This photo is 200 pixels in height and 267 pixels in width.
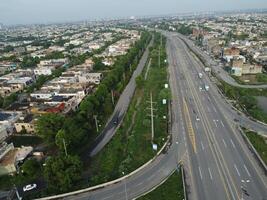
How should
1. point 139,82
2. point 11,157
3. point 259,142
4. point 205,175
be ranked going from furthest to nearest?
1. point 139,82
2. point 259,142
3. point 11,157
4. point 205,175

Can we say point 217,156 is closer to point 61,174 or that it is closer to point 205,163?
point 205,163

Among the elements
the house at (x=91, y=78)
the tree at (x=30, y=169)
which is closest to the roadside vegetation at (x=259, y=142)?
the tree at (x=30, y=169)

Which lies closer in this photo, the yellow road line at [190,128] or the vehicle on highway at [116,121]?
the yellow road line at [190,128]

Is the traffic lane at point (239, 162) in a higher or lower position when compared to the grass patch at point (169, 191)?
higher

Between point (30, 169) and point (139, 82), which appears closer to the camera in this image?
point (30, 169)

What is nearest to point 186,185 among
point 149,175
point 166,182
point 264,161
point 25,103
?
point 166,182

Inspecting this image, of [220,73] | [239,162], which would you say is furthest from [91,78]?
[239,162]

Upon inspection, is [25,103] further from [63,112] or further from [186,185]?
[186,185]

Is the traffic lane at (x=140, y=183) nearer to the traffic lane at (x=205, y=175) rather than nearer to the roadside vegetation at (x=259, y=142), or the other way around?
the traffic lane at (x=205, y=175)
